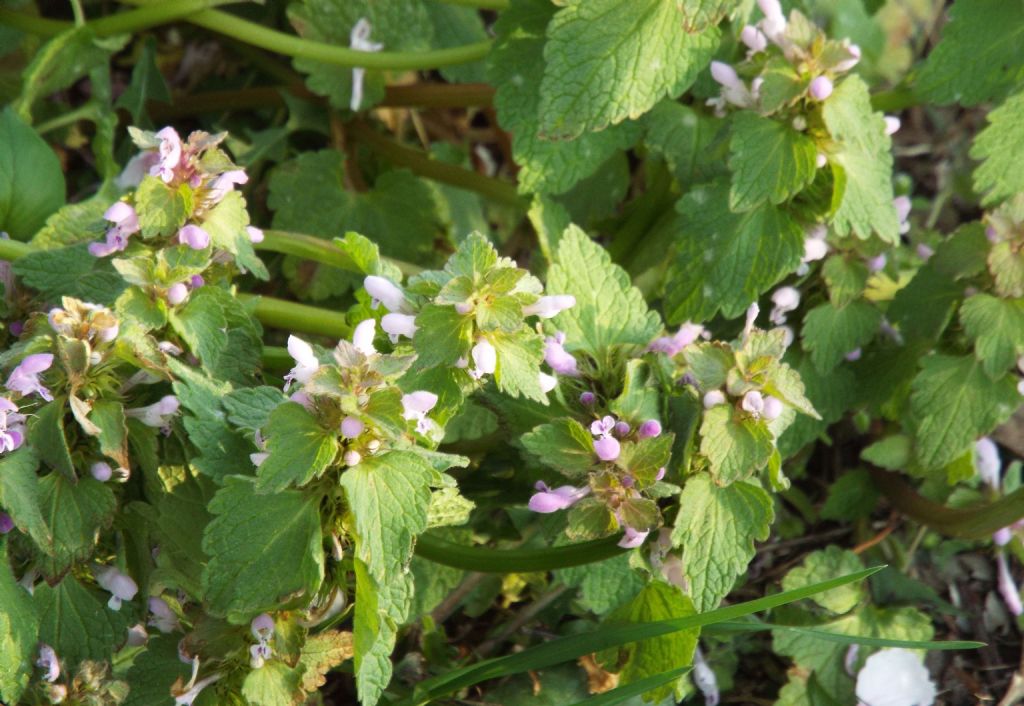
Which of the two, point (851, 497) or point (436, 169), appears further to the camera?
point (436, 169)

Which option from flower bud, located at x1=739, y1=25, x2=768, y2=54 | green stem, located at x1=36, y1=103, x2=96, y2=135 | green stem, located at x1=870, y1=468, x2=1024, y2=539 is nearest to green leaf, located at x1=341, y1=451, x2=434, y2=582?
flower bud, located at x1=739, y1=25, x2=768, y2=54

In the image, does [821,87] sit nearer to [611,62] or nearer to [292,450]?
[611,62]

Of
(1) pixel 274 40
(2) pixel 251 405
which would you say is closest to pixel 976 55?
(1) pixel 274 40

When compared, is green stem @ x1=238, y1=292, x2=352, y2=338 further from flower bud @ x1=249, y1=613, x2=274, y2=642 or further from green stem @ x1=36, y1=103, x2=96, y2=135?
green stem @ x1=36, y1=103, x2=96, y2=135

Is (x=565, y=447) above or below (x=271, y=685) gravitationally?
above

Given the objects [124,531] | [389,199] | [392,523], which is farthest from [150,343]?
[389,199]

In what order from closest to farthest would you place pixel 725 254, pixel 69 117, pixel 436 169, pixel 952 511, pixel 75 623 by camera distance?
pixel 75 623 < pixel 725 254 < pixel 952 511 < pixel 69 117 < pixel 436 169
